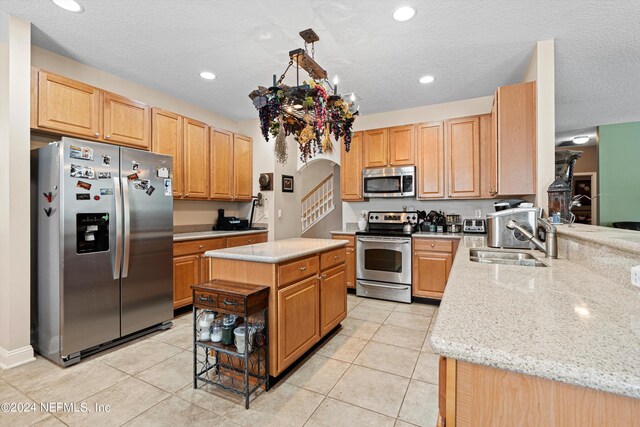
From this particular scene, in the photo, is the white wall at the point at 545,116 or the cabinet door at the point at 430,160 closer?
the white wall at the point at 545,116

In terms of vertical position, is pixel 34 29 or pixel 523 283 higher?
pixel 34 29

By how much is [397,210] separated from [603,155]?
4.10m

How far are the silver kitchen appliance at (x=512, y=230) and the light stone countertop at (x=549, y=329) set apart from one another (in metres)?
1.14

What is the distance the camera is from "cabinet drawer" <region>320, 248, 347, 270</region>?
8.50 ft

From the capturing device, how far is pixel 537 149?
268 cm

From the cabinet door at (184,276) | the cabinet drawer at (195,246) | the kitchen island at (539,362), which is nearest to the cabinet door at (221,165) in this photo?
the cabinet drawer at (195,246)

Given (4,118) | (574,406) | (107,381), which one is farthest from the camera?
(4,118)

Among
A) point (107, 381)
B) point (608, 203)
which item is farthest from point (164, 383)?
point (608, 203)

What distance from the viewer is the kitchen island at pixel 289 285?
6.64 feet

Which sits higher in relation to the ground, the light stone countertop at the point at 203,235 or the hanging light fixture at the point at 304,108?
the hanging light fixture at the point at 304,108

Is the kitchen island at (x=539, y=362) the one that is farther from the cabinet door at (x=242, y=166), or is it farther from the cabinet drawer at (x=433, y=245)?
the cabinet door at (x=242, y=166)

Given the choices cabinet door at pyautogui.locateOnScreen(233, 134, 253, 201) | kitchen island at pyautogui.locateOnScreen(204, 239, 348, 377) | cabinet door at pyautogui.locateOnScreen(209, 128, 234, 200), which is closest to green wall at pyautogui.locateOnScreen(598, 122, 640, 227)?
kitchen island at pyautogui.locateOnScreen(204, 239, 348, 377)

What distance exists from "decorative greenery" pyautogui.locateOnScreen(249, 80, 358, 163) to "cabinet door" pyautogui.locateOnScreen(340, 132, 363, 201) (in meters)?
2.02

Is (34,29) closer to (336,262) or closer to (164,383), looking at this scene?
(164,383)
